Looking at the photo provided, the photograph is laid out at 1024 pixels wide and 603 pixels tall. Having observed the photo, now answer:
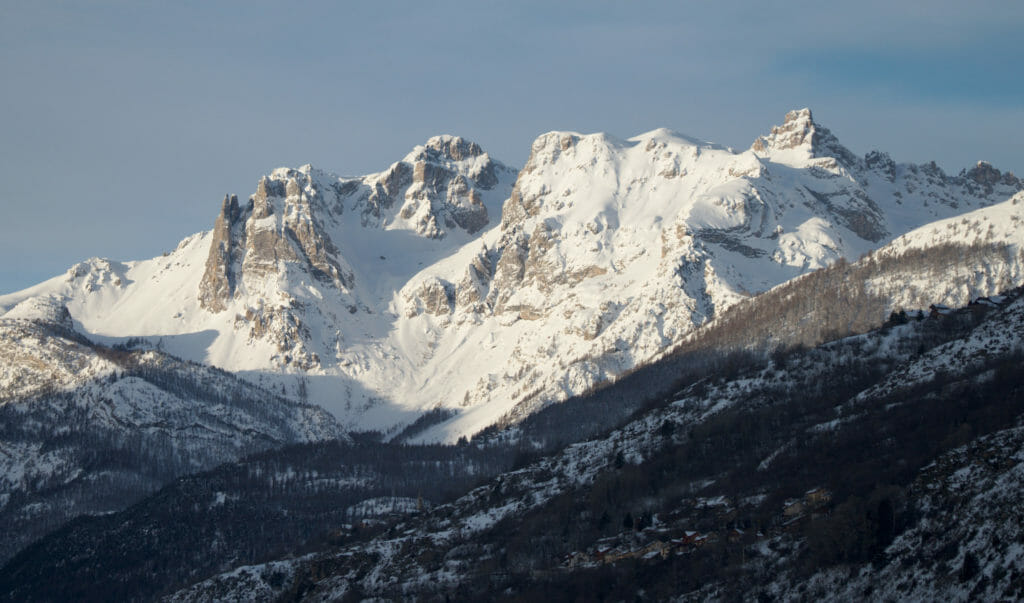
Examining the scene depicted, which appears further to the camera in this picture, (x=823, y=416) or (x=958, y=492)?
(x=823, y=416)

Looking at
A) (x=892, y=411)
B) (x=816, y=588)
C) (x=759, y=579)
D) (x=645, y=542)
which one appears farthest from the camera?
(x=892, y=411)

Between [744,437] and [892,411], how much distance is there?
22.0m

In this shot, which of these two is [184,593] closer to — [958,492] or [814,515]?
[814,515]

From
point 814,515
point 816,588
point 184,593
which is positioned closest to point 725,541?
point 814,515

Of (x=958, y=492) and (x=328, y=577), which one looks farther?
(x=328, y=577)

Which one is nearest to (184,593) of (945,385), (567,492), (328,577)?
(328,577)

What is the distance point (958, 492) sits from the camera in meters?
90.6

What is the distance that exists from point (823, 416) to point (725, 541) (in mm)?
37990

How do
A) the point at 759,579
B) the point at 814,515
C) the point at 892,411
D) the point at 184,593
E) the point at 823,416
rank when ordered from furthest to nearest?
1. the point at 184,593
2. the point at 823,416
3. the point at 892,411
4. the point at 814,515
5. the point at 759,579

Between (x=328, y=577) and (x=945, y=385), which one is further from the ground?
(x=945, y=385)

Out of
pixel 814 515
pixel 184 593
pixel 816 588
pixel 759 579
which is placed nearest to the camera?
pixel 816 588

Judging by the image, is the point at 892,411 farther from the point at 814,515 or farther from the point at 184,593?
the point at 184,593

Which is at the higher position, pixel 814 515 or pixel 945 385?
pixel 945 385

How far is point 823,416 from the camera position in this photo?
456 feet
